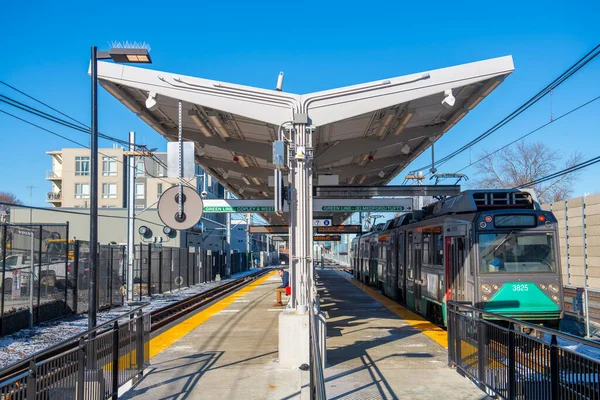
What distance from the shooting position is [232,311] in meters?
19.5

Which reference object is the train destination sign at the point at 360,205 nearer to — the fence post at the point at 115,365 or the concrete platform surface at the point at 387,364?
the concrete platform surface at the point at 387,364

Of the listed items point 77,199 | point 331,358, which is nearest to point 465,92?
point 331,358

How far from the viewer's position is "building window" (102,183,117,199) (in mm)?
70875

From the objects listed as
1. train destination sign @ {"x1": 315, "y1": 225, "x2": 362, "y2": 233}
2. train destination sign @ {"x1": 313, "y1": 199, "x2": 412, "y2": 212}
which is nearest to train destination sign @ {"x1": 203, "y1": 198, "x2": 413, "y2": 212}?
train destination sign @ {"x1": 313, "y1": 199, "x2": 412, "y2": 212}

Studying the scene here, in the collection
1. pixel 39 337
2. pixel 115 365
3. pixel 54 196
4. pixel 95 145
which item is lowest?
pixel 39 337

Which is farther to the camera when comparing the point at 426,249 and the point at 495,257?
the point at 426,249

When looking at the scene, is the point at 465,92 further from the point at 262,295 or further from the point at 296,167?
Answer: the point at 262,295

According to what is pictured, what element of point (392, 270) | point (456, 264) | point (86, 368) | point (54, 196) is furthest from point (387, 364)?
point (54, 196)

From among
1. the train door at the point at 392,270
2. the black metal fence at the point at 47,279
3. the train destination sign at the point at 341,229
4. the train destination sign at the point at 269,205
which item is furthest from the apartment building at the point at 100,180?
the train destination sign at the point at 269,205

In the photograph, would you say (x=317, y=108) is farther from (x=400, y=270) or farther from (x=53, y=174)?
(x=53, y=174)

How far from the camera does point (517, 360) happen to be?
276 inches

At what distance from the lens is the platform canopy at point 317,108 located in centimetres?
1055

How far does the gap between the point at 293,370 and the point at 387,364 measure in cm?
169

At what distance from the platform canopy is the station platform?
4.34m
